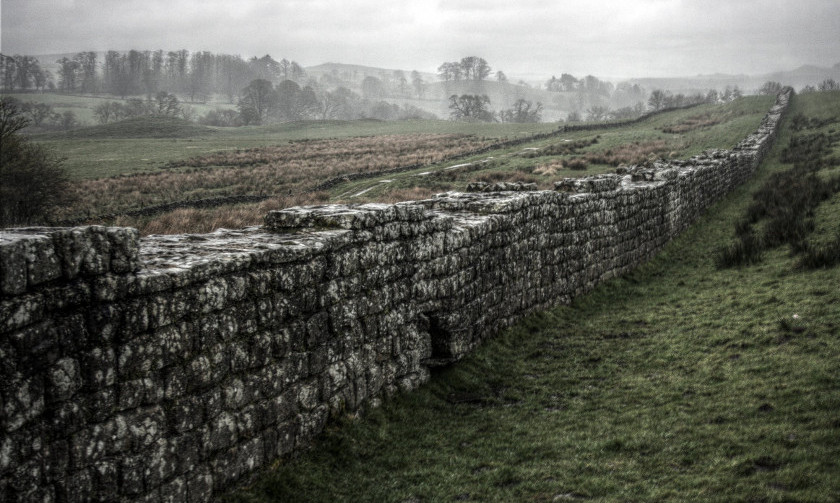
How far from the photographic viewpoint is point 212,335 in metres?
4.93

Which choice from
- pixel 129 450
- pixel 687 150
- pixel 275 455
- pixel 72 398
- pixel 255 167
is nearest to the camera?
pixel 72 398

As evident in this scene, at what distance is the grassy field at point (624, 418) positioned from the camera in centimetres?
494

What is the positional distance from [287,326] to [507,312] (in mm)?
5152

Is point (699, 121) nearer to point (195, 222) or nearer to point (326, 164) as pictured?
point (326, 164)

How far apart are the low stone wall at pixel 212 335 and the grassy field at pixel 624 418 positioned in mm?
490

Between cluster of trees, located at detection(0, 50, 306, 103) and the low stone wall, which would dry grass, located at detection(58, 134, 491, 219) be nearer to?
the low stone wall

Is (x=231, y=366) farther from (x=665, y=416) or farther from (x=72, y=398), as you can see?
(x=665, y=416)

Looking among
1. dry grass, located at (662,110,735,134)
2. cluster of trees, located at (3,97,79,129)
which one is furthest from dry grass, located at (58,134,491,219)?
cluster of trees, located at (3,97,79,129)

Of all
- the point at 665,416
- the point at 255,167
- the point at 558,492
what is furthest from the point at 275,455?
the point at 255,167

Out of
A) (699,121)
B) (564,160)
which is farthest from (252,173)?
(699,121)

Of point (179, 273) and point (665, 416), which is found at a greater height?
point (179, 273)

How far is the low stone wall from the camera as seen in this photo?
12.3 feet

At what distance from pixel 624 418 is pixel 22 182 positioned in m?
27.5

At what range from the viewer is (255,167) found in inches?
1932
